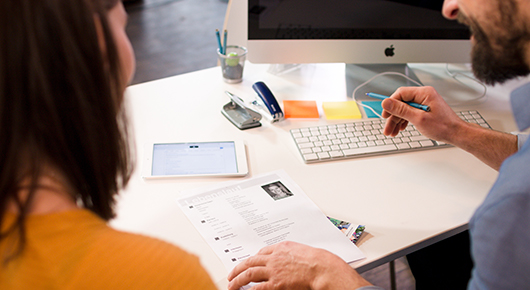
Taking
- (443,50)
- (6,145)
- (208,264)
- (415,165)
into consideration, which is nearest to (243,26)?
(443,50)

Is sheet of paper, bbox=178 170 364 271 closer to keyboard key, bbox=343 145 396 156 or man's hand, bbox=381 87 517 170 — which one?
keyboard key, bbox=343 145 396 156

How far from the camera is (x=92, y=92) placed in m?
0.44

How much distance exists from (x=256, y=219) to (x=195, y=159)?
0.24m

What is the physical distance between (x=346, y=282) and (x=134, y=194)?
0.44m

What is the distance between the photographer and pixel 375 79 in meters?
1.34

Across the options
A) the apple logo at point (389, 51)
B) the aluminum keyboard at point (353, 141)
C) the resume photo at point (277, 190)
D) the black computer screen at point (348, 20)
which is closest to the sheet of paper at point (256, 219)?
the resume photo at point (277, 190)

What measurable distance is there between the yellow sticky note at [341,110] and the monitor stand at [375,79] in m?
0.06

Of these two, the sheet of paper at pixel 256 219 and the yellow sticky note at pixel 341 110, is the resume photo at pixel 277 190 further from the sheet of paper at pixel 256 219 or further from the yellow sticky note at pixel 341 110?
the yellow sticky note at pixel 341 110

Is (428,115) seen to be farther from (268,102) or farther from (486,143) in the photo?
(268,102)

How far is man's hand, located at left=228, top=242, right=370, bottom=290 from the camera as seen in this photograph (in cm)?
66

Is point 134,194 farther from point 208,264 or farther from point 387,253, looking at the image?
point 387,253

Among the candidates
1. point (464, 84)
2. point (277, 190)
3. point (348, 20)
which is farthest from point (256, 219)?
point (464, 84)

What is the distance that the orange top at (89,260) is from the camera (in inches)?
15.5

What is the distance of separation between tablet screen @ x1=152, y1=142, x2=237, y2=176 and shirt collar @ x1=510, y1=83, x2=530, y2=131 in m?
0.56
